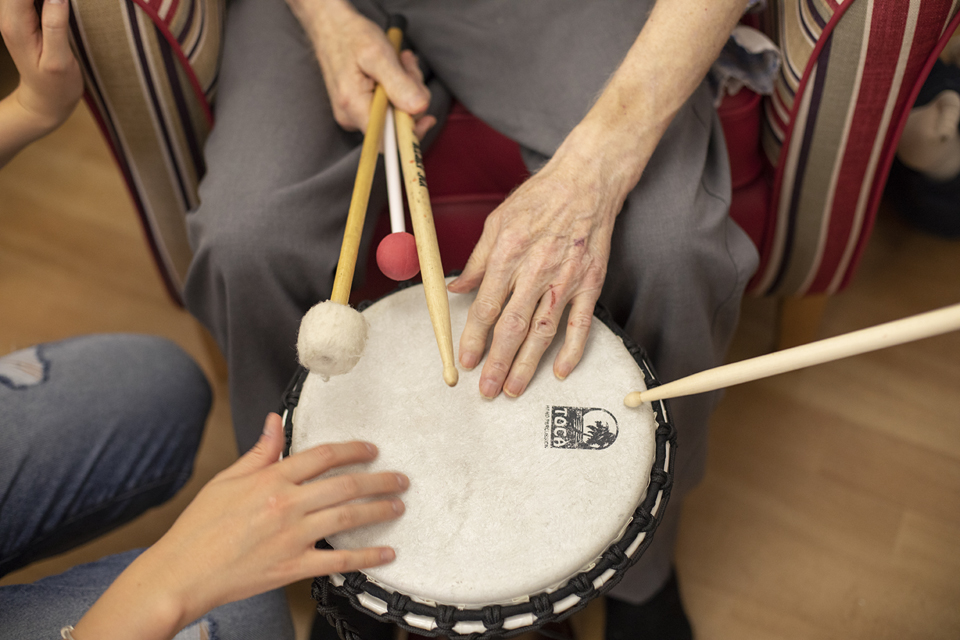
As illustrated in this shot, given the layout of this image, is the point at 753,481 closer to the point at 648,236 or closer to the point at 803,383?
the point at 803,383

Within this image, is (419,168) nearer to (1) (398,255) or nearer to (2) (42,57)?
(1) (398,255)

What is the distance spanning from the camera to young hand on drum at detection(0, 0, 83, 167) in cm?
78

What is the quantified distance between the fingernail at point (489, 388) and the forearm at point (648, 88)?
26 cm

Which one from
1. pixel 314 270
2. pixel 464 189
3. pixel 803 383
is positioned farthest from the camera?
pixel 803 383

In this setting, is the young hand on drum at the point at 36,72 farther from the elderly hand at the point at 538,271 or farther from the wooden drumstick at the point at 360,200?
the elderly hand at the point at 538,271

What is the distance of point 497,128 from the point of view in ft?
3.04

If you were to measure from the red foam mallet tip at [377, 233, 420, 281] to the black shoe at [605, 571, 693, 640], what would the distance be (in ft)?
2.22

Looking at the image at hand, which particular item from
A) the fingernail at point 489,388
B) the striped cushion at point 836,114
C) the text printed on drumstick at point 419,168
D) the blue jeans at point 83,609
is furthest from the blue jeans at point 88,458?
the striped cushion at point 836,114

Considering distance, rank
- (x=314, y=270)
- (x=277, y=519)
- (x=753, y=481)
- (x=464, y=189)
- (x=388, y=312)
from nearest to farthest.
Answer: (x=277, y=519) → (x=388, y=312) → (x=314, y=270) → (x=464, y=189) → (x=753, y=481)

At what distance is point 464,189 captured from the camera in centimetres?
98

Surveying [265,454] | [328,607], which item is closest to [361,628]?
[328,607]

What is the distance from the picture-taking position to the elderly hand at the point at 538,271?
0.67 metres

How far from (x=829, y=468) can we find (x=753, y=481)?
0.13m

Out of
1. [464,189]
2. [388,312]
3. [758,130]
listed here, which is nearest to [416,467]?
[388,312]
